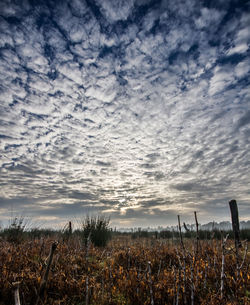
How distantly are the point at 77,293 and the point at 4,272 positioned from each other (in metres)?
1.70

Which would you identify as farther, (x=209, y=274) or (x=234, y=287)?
(x=209, y=274)

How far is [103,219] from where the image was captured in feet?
38.6

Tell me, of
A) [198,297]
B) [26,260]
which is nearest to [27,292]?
[26,260]

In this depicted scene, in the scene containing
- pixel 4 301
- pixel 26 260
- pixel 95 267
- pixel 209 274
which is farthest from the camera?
pixel 95 267

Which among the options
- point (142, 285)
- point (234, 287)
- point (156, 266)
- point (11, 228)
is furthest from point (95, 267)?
point (11, 228)

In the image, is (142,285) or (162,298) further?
(142,285)

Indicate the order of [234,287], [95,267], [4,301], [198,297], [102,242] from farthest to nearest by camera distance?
[102,242] → [95,267] → [234,287] → [198,297] → [4,301]

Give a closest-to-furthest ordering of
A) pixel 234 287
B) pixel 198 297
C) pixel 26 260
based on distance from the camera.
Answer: pixel 198 297 → pixel 234 287 → pixel 26 260

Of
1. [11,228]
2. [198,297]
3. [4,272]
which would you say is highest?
[11,228]

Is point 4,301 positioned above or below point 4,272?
below

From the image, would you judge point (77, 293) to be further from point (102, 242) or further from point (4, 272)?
point (102, 242)

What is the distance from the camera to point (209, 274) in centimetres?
509

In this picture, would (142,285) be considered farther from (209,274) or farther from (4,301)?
(4,301)

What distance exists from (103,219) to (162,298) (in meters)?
8.19
